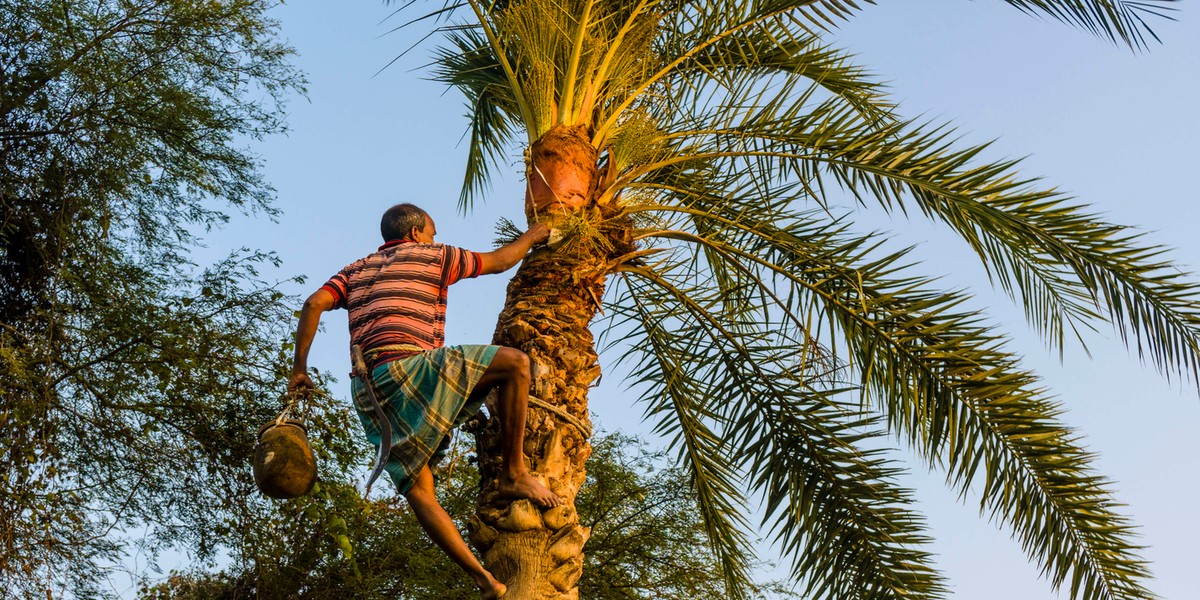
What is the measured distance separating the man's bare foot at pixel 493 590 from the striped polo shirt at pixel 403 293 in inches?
40.9

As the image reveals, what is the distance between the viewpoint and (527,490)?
5879 mm

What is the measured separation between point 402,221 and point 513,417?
1.04 metres

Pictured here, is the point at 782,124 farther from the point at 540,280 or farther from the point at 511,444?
the point at 511,444

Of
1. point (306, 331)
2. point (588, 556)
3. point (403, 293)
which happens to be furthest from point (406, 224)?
point (588, 556)

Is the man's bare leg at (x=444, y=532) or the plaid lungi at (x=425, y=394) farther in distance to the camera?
the plaid lungi at (x=425, y=394)

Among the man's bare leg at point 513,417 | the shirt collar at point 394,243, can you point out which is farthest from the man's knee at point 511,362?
the shirt collar at point 394,243

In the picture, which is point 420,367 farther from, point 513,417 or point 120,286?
point 120,286

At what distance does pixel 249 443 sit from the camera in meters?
10.5

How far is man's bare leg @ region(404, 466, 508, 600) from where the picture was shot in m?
5.47

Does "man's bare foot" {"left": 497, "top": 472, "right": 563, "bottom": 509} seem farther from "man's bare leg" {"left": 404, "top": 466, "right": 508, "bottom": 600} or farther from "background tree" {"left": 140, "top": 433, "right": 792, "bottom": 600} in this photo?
"background tree" {"left": 140, "top": 433, "right": 792, "bottom": 600}

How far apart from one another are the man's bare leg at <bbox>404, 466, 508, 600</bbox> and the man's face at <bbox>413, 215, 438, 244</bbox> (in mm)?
1050

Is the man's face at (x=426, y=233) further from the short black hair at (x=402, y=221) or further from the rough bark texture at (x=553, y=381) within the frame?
the rough bark texture at (x=553, y=381)

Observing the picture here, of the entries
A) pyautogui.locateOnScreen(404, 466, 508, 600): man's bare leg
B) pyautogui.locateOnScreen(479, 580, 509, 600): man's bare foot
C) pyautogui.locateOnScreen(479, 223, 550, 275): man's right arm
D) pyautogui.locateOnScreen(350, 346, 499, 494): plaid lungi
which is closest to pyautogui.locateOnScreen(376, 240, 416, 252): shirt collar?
pyautogui.locateOnScreen(479, 223, 550, 275): man's right arm

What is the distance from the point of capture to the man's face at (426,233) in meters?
6.06
